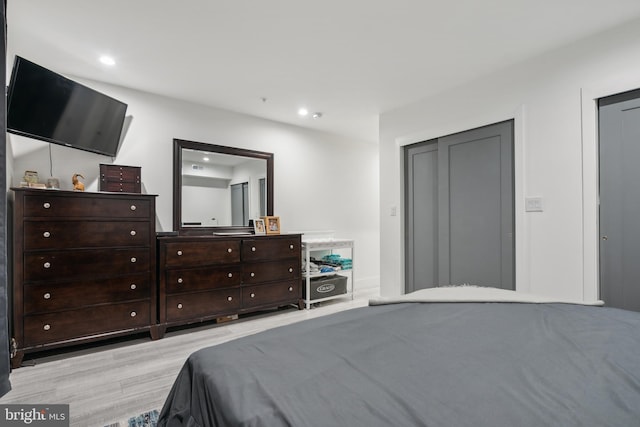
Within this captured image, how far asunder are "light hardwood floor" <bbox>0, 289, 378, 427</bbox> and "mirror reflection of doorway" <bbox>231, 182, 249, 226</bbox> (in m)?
1.30

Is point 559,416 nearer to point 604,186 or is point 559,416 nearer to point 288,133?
point 604,186

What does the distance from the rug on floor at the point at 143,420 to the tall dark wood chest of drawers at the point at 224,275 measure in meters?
1.26

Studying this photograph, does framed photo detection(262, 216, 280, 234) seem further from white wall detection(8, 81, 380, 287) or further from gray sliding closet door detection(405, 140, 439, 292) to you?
gray sliding closet door detection(405, 140, 439, 292)

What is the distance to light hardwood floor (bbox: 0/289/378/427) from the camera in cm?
189

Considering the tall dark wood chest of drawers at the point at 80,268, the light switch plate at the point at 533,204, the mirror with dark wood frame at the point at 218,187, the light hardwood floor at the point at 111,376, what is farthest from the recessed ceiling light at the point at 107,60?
the light switch plate at the point at 533,204

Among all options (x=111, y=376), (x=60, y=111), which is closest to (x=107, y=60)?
(x=60, y=111)

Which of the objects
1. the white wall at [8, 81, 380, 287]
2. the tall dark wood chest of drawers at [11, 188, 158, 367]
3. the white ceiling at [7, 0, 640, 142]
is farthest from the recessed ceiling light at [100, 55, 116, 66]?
the tall dark wood chest of drawers at [11, 188, 158, 367]

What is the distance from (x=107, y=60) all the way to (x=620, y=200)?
4.07m

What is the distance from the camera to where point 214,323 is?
11.1 ft

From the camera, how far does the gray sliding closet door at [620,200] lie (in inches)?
88.2

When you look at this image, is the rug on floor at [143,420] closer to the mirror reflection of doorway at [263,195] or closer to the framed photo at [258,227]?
the framed photo at [258,227]

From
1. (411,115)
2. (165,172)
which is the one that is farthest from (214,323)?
(411,115)

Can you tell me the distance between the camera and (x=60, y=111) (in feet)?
8.58

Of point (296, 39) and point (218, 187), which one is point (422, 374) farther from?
point (218, 187)
